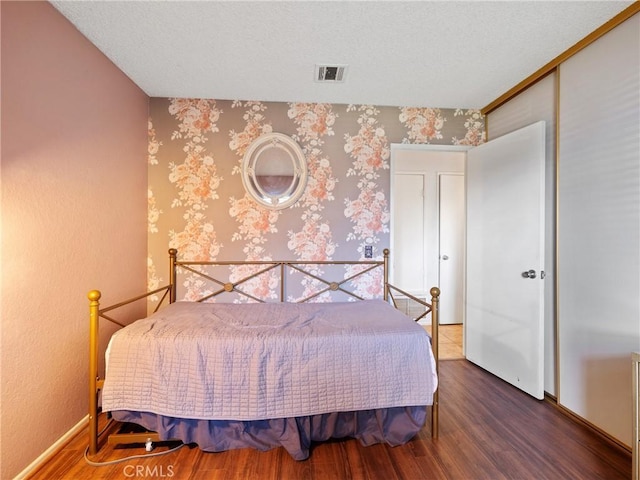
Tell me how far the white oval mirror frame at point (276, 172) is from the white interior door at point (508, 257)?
1.62 metres

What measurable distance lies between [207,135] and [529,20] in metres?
2.32

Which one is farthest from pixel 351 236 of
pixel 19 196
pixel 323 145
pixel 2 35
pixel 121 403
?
pixel 2 35

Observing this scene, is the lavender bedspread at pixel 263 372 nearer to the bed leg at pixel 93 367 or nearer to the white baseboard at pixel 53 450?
the bed leg at pixel 93 367

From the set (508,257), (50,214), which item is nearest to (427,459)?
(508,257)

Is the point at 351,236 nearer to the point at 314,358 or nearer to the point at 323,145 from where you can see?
the point at 323,145

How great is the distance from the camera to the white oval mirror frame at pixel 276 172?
246 centimetres

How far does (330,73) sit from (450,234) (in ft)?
8.38

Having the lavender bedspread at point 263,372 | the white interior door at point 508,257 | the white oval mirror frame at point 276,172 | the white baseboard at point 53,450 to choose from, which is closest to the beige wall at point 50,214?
the white baseboard at point 53,450

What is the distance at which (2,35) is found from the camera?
49.8 inches

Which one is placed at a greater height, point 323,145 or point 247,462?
point 323,145

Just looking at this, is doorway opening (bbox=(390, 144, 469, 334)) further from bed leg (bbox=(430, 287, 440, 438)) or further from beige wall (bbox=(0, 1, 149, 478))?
beige wall (bbox=(0, 1, 149, 478))

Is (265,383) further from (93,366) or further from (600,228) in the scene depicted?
(600,228)

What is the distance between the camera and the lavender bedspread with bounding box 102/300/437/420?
147cm

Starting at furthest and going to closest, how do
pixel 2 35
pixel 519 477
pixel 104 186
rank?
1. pixel 104 186
2. pixel 519 477
3. pixel 2 35
